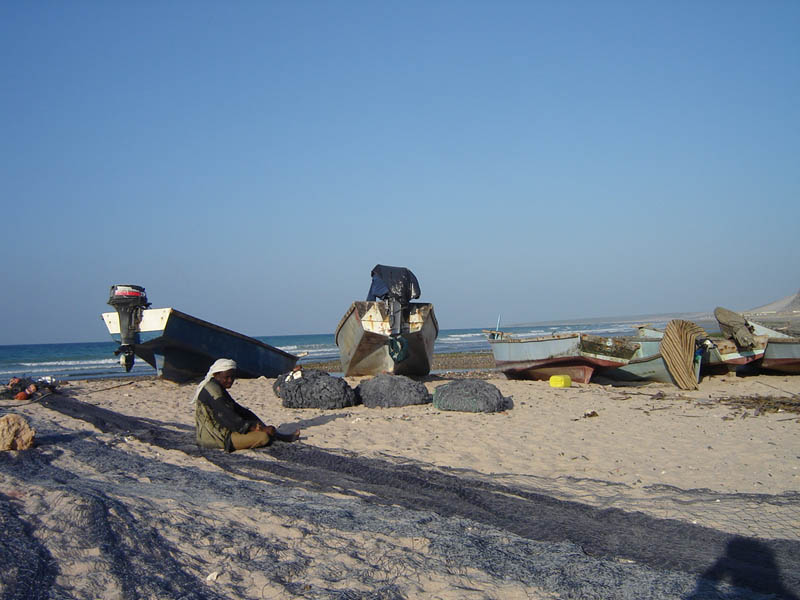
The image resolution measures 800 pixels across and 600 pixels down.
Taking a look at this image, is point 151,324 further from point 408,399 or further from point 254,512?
point 254,512

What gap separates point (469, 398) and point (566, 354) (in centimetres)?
551

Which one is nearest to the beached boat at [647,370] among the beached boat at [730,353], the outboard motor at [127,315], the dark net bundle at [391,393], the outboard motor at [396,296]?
the beached boat at [730,353]

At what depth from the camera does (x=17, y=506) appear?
3.89 m

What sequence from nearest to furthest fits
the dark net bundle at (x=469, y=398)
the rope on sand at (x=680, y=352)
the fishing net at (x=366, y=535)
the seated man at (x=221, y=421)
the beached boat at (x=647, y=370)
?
the fishing net at (x=366, y=535)
the seated man at (x=221, y=421)
the dark net bundle at (x=469, y=398)
the rope on sand at (x=680, y=352)
the beached boat at (x=647, y=370)

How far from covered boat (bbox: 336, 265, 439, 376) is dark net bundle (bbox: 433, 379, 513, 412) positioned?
4.25 meters

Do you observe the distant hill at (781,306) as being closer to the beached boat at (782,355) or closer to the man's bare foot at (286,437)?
the beached boat at (782,355)

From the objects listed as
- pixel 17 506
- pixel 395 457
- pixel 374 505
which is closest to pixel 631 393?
pixel 395 457

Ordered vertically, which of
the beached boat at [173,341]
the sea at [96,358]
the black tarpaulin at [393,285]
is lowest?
the sea at [96,358]

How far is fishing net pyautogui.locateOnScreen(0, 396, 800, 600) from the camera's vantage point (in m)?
3.04

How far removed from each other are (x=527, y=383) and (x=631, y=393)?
3.09 meters

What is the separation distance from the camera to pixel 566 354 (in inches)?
567

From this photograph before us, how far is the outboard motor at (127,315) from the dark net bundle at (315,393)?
4.55 meters

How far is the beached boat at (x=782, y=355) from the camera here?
14.2m

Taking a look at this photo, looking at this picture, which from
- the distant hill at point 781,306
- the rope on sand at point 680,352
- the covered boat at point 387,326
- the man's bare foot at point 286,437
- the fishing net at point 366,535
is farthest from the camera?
the distant hill at point 781,306
